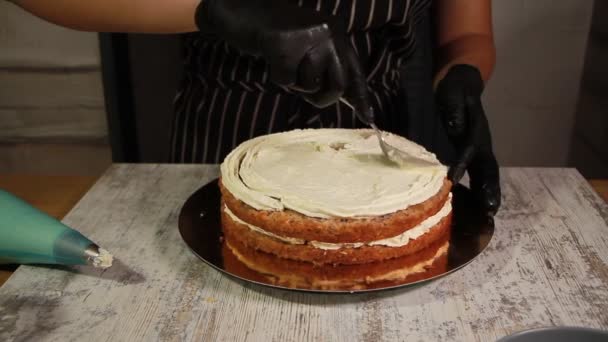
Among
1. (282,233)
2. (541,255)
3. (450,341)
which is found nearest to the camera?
(450,341)

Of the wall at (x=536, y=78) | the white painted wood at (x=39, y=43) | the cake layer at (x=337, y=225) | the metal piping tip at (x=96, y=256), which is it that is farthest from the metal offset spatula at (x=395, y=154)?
the white painted wood at (x=39, y=43)

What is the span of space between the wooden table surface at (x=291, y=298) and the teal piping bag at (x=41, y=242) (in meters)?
0.04

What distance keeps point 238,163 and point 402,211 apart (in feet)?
1.10

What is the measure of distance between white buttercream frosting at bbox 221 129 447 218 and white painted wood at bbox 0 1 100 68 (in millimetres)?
1156

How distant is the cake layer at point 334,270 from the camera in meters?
0.96

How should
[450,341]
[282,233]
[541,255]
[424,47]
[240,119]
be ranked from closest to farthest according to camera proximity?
[450,341] < [282,233] < [541,255] < [240,119] < [424,47]

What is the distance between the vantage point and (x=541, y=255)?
1121 mm

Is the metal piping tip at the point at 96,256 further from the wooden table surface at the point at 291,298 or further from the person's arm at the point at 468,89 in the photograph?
the person's arm at the point at 468,89

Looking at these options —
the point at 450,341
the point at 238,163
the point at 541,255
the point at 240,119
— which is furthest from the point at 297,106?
the point at 450,341

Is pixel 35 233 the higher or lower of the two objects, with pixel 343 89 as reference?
lower

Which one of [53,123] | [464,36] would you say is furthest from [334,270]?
[53,123]

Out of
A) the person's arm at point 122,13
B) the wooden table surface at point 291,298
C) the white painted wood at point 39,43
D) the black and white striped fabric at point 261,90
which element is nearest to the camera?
the wooden table surface at point 291,298

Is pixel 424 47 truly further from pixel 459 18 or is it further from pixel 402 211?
pixel 402 211

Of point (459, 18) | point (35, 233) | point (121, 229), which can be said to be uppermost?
point (459, 18)
